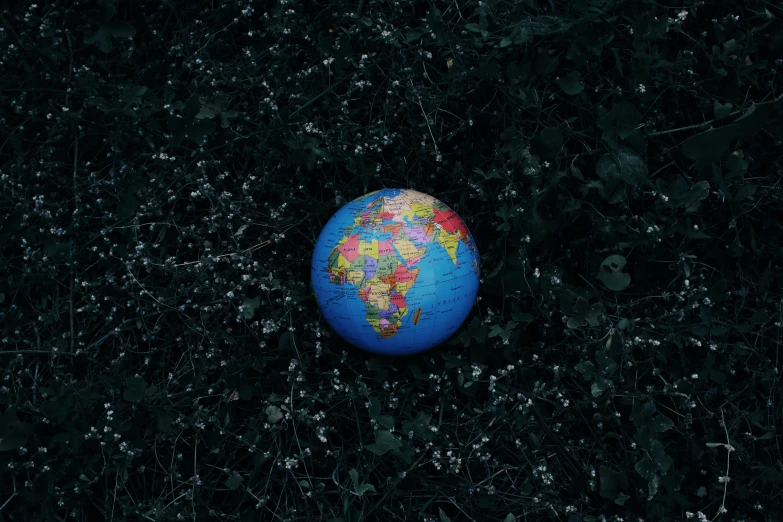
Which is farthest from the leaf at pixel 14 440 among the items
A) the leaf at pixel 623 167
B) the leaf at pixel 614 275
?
the leaf at pixel 623 167

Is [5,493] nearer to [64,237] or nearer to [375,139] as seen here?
[64,237]

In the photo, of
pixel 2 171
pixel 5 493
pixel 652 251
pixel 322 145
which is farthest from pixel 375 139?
pixel 5 493

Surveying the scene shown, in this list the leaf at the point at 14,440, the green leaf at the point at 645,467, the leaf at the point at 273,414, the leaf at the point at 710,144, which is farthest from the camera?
the leaf at the point at 273,414

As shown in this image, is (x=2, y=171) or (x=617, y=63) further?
(x=2, y=171)

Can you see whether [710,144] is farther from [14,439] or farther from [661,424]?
[14,439]

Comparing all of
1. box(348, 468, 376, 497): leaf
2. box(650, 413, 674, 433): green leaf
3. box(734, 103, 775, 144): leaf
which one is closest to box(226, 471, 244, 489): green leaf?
box(348, 468, 376, 497): leaf

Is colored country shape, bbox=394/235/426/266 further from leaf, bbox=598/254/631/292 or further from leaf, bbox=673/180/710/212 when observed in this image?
leaf, bbox=673/180/710/212

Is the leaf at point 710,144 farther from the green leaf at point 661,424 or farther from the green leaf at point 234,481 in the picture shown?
the green leaf at point 234,481

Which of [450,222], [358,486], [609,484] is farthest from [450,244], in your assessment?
[609,484]
